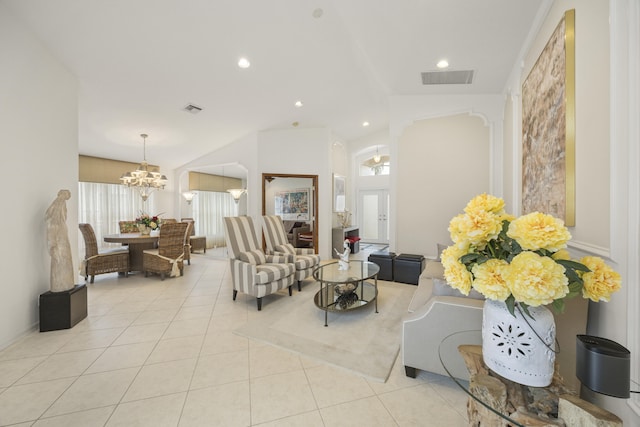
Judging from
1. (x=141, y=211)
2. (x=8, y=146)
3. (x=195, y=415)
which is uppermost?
(x=8, y=146)

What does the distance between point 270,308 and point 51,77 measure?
3.52 meters

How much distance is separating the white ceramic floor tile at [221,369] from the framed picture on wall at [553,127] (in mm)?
2553

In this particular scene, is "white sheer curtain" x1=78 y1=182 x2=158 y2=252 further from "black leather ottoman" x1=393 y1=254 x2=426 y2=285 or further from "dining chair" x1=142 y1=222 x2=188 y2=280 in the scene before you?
"black leather ottoman" x1=393 y1=254 x2=426 y2=285

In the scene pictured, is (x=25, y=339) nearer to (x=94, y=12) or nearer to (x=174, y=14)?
(x=94, y=12)

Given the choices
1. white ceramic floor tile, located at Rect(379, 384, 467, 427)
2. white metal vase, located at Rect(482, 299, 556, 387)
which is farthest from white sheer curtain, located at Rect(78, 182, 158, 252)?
white metal vase, located at Rect(482, 299, 556, 387)

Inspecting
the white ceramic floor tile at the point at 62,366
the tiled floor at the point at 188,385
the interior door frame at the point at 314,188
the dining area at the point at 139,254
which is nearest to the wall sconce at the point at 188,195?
the dining area at the point at 139,254

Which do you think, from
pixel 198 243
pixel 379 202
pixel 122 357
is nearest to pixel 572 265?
pixel 122 357

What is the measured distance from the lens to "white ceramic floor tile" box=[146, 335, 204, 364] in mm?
2102

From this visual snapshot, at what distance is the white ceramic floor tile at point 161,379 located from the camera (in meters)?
1.69

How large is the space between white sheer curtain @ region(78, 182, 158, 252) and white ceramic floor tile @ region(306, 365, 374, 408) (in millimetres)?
6546

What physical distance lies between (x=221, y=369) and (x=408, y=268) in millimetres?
3089

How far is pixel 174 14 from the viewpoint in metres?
2.55

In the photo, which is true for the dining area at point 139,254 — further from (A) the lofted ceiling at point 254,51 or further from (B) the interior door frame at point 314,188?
(A) the lofted ceiling at point 254,51

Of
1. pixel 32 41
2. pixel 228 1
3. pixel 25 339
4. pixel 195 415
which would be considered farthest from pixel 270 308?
pixel 32 41
